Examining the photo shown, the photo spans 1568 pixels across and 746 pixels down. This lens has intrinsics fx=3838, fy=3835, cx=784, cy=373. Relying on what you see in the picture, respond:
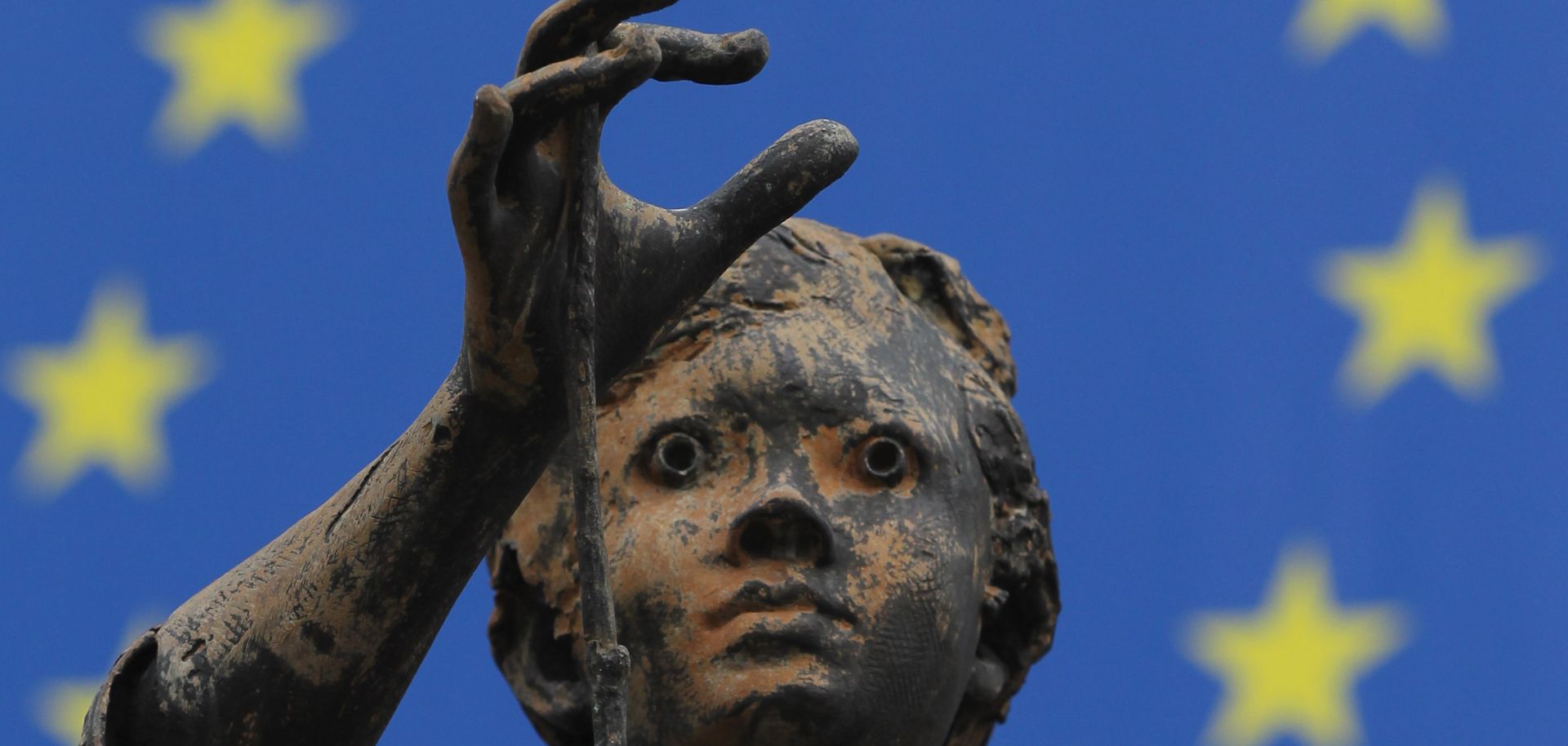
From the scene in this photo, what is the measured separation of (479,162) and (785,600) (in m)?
1.13

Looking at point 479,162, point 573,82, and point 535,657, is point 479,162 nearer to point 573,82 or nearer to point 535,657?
point 573,82

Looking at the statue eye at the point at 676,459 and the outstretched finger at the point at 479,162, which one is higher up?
the statue eye at the point at 676,459

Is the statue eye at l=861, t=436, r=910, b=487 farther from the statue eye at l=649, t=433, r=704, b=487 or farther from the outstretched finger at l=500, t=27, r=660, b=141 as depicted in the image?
the outstretched finger at l=500, t=27, r=660, b=141

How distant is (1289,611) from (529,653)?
8.30 feet

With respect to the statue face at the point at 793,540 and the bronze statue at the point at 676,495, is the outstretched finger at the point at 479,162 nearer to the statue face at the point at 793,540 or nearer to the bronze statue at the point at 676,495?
the bronze statue at the point at 676,495

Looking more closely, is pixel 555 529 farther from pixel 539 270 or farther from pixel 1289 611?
pixel 1289 611

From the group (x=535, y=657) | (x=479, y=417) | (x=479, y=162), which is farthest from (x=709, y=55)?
(x=535, y=657)

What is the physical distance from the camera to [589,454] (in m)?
3.93

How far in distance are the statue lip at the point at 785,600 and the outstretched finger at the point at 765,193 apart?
747mm

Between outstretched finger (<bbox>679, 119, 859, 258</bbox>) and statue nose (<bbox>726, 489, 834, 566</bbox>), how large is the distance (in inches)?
28.7

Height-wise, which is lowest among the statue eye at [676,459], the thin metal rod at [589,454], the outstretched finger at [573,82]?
the thin metal rod at [589,454]

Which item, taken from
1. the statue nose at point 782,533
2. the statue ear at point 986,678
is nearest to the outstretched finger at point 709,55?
the statue nose at point 782,533

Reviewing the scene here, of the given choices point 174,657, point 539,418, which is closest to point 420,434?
point 539,418

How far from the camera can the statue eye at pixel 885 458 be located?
4.99 m
